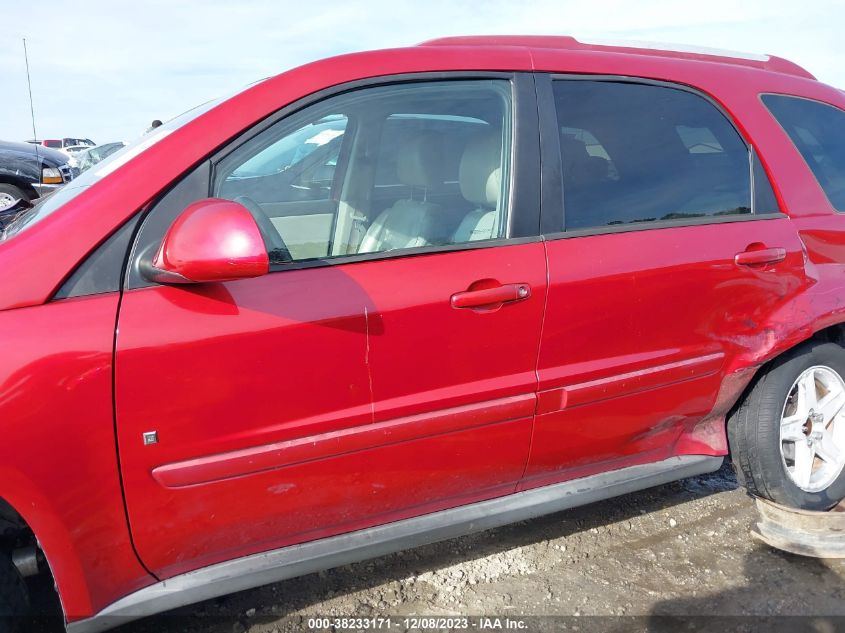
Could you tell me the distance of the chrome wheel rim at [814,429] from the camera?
2588mm

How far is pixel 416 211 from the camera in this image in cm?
201

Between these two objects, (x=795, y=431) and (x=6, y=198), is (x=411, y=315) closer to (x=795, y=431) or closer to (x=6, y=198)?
(x=795, y=431)

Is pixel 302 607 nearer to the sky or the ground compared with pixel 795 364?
nearer to the ground

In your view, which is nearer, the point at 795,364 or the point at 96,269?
the point at 96,269

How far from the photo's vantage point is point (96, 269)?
61.1 inches

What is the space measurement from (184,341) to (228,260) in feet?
0.80

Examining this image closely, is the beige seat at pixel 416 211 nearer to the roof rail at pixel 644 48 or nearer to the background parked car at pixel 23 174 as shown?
the roof rail at pixel 644 48

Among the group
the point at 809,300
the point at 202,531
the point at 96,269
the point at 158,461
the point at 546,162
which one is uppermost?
the point at 546,162

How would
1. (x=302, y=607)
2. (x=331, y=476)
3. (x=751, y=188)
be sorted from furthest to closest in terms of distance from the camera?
(x=751, y=188) → (x=302, y=607) → (x=331, y=476)

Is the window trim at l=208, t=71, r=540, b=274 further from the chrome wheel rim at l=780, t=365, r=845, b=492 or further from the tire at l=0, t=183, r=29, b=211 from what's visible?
the tire at l=0, t=183, r=29, b=211

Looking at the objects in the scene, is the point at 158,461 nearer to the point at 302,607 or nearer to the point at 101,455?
the point at 101,455

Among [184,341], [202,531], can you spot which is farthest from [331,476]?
[184,341]

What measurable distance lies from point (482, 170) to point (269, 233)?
27.9 inches

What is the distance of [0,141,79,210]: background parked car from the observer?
313 inches
